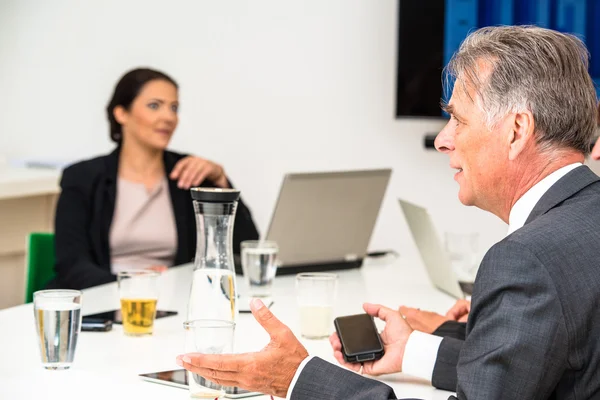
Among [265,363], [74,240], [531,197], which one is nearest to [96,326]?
[265,363]

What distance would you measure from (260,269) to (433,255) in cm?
49

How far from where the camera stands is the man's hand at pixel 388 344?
1.57m

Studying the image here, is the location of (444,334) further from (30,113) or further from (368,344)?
(30,113)

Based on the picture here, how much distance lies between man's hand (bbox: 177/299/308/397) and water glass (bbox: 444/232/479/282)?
4.37 ft

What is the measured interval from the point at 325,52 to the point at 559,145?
276 centimetres

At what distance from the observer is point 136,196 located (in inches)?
128

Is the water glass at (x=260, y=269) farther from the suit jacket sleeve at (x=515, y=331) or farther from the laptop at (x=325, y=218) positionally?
the suit jacket sleeve at (x=515, y=331)

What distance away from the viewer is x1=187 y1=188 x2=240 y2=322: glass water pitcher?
164 cm

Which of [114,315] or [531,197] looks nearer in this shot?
[531,197]

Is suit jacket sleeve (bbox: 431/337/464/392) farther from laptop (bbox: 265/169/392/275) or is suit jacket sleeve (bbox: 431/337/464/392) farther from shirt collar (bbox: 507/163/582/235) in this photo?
laptop (bbox: 265/169/392/275)

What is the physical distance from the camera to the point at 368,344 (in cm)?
161

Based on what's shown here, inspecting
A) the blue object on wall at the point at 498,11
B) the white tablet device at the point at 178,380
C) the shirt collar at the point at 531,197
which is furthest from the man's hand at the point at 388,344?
the blue object on wall at the point at 498,11

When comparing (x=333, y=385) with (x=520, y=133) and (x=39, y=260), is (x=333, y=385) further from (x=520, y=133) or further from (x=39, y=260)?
(x=39, y=260)

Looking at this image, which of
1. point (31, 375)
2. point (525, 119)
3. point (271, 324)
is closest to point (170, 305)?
point (31, 375)
